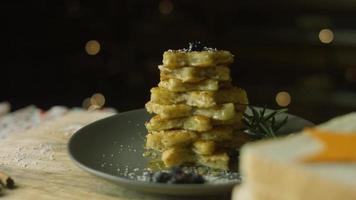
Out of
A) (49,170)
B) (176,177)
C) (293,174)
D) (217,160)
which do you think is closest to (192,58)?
(217,160)

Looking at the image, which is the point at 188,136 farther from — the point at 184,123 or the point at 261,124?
the point at 261,124

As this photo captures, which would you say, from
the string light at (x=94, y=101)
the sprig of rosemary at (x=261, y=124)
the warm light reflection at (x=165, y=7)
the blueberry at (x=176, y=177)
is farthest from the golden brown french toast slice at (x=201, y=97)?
the string light at (x=94, y=101)

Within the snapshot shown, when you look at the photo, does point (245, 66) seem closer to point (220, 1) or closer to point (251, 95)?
point (251, 95)

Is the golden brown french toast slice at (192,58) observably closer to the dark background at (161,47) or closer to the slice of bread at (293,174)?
the slice of bread at (293,174)

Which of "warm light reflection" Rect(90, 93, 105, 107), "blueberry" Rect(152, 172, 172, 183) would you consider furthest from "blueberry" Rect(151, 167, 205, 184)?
"warm light reflection" Rect(90, 93, 105, 107)

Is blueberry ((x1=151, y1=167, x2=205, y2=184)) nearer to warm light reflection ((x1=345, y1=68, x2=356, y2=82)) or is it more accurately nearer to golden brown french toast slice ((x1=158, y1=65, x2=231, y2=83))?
golden brown french toast slice ((x1=158, y1=65, x2=231, y2=83))
